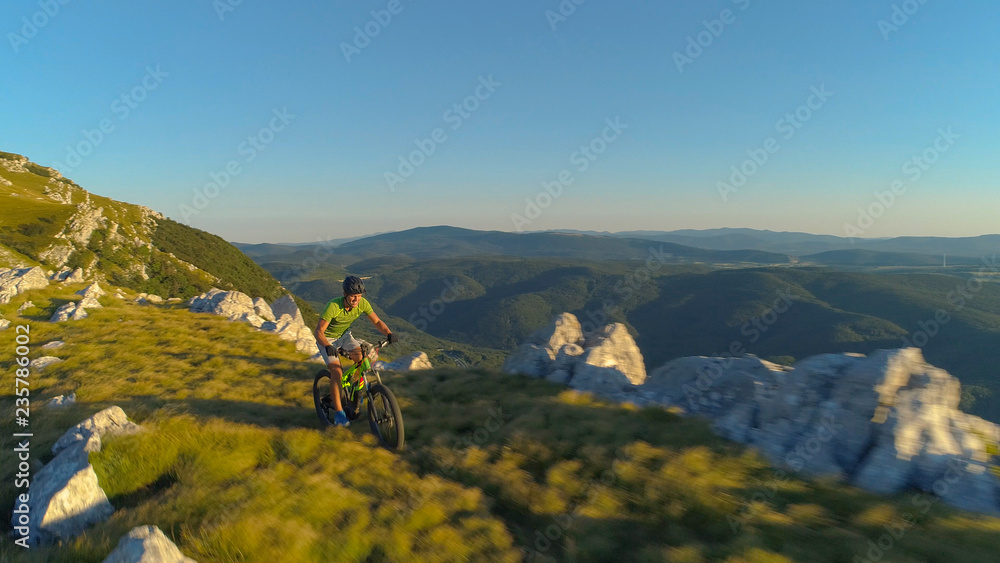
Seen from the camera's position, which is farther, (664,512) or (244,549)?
(664,512)

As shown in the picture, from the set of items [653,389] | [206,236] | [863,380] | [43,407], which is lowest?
[653,389]

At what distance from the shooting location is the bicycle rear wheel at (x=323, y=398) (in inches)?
388

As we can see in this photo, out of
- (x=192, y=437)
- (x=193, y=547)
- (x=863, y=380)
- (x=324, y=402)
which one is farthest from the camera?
(x=324, y=402)

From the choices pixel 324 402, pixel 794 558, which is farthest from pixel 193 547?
pixel 794 558

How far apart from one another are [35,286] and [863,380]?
37667mm

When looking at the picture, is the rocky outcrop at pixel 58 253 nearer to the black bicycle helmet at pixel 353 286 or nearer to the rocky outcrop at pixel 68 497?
the rocky outcrop at pixel 68 497

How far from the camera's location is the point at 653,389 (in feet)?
44.1

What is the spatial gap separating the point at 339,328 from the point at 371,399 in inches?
78.1

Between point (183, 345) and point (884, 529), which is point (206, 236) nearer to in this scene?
point (183, 345)

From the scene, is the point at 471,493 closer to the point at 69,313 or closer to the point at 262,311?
the point at 69,313

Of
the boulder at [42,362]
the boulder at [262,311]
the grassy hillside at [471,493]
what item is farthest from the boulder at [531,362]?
the boulder at [262,311]

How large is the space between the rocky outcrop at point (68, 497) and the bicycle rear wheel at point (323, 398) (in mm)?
4027

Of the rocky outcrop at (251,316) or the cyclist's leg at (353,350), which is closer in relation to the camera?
the cyclist's leg at (353,350)

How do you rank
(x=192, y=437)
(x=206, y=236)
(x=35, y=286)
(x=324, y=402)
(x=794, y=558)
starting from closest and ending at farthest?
(x=794, y=558)
(x=192, y=437)
(x=324, y=402)
(x=35, y=286)
(x=206, y=236)
